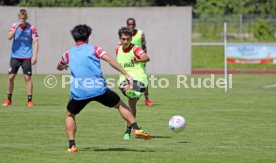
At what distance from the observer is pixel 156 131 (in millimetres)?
15539

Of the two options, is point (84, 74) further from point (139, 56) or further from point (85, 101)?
point (139, 56)

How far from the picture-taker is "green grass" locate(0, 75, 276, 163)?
12.1 meters

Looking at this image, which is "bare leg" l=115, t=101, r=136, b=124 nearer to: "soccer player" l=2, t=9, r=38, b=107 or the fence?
"soccer player" l=2, t=9, r=38, b=107

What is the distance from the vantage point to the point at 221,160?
38.5ft

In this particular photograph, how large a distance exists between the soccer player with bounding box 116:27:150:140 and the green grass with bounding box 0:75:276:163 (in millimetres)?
793

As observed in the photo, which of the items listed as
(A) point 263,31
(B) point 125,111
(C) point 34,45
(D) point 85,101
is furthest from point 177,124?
(A) point 263,31

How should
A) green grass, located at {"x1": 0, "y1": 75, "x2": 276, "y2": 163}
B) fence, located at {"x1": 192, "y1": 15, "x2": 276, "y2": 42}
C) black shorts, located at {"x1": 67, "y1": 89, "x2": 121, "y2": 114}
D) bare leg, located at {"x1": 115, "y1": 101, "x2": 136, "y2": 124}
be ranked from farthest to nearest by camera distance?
Answer: fence, located at {"x1": 192, "y1": 15, "x2": 276, "y2": 42} → bare leg, located at {"x1": 115, "y1": 101, "x2": 136, "y2": 124} → black shorts, located at {"x1": 67, "y1": 89, "x2": 121, "y2": 114} → green grass, located at {"x1": 0, "y1": 75, "x2": 276, "y2": 163}

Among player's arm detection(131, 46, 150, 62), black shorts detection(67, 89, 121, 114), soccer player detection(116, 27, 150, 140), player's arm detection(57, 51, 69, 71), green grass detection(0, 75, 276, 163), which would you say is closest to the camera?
green grass detection(0, 75, 276, 163)

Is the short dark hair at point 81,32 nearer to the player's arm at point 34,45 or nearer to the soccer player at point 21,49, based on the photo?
the player's arm at point 34,45

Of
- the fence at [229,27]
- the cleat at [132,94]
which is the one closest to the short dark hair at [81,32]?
the cleat at [132,94]

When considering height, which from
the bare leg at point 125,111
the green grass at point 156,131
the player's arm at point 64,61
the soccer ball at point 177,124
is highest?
the player's arm at point 64,61

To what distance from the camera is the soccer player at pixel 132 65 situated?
14672 millimetres

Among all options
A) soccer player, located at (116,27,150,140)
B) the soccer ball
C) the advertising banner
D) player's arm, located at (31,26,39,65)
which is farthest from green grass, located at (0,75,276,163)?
the advertising banner

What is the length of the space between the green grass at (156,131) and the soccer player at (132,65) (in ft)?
2.60
